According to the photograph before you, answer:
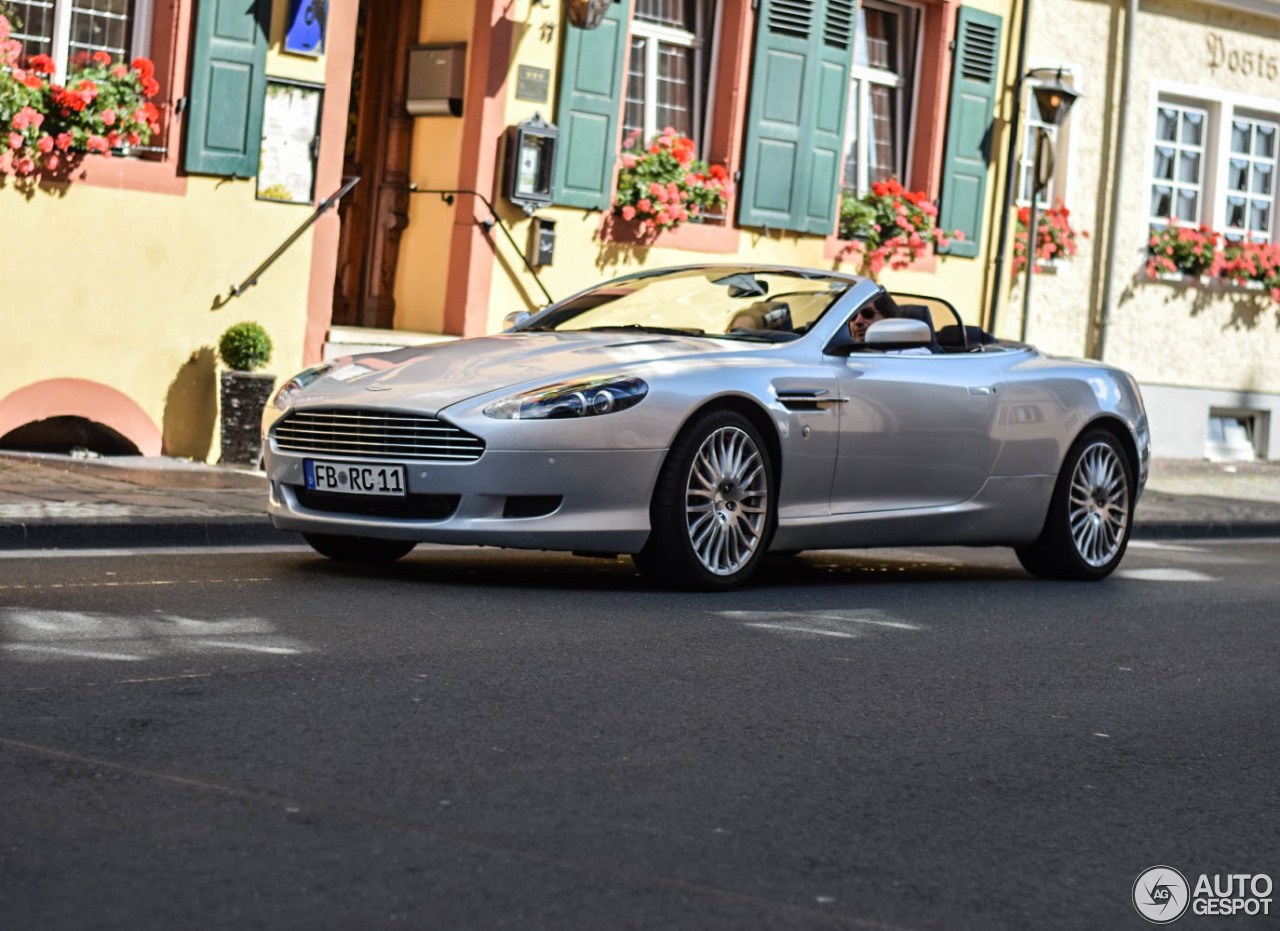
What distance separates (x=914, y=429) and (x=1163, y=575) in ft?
8.19

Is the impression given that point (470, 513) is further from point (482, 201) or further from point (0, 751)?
point (482, 201)

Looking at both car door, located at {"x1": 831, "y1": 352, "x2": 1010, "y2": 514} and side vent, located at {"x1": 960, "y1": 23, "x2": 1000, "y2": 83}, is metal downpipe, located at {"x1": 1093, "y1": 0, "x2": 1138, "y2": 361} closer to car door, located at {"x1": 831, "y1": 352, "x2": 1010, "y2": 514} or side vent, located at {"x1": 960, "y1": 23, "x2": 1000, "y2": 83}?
side vent, located at {"x1": 960, "y1": 23, "x2": 1000, "y2": 83}

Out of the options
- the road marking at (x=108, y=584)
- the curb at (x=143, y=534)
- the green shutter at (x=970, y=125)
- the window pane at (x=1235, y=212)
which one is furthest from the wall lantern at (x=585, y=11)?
the window pane at (x=1235, y=212)

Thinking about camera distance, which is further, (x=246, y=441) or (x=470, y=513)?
(x=246, y=441)

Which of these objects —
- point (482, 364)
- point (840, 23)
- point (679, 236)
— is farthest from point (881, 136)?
point (482, 364)

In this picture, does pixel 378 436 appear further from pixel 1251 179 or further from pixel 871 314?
pixel 1251 179

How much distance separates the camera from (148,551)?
9.34 metres

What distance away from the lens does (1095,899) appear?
4.16 meters

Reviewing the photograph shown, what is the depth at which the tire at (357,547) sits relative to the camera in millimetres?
9102

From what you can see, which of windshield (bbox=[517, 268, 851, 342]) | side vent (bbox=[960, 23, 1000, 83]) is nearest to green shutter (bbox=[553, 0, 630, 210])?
side vent (bbox=[960, 23, 1000, 83])

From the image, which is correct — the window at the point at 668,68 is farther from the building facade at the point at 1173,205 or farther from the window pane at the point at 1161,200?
the window pane at the point at 1161,200

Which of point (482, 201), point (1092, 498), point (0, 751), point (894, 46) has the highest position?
point (894, 46)

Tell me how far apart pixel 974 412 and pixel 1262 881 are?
5620 millimetres

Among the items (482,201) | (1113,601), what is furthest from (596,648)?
(482,201)
